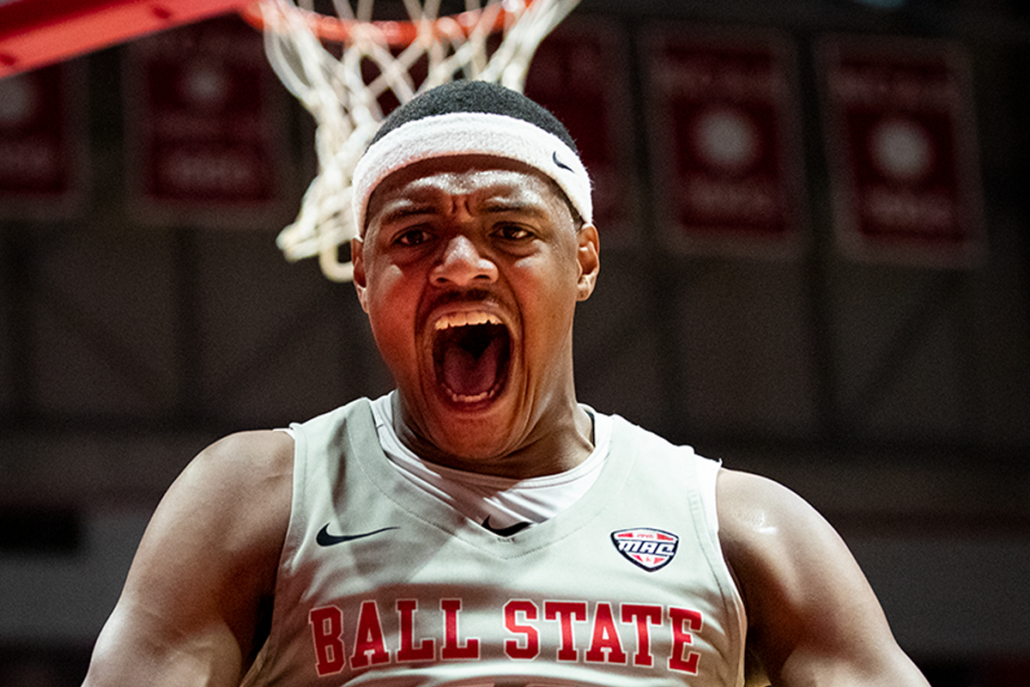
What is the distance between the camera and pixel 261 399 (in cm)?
1009

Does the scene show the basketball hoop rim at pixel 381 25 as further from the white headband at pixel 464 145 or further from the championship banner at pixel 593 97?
the white headband at pixel 464 145

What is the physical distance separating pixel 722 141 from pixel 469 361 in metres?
8.18

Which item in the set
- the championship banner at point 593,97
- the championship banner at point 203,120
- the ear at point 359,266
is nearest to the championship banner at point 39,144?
the championship banner at point 203,120

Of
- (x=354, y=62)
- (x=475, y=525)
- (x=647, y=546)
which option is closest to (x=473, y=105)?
(x=475, y=525)

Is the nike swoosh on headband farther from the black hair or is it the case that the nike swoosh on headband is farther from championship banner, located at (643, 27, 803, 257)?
championship banner, located at (643, 27, 803, 257)

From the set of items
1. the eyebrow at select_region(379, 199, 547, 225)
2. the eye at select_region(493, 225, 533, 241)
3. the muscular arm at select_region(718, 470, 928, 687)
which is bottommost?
the muscular arm at select_region(718, 470, 928, 687)

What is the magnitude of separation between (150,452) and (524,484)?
25.4 ft

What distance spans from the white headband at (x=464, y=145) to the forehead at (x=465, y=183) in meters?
0.01

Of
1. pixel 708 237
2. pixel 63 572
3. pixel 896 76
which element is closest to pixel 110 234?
pixel 63 572

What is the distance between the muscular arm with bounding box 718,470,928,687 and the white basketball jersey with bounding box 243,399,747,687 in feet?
0.18

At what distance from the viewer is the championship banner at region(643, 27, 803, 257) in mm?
10367

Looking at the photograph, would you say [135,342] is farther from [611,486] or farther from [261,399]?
[611,486]

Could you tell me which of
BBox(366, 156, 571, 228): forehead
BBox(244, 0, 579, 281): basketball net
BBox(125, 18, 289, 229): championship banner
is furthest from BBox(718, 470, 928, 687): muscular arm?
BBox(125, 18, 289, 229): championship banner

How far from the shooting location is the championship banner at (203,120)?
931cm
